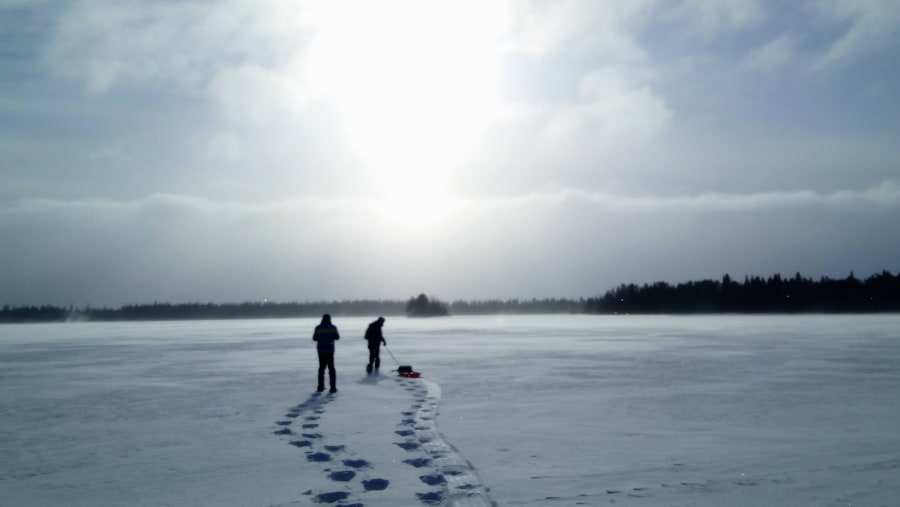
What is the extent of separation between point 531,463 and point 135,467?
14.1 ft

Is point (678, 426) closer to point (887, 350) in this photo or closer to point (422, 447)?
point (422, 447)

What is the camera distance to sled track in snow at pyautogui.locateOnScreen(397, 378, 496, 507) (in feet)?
19.8

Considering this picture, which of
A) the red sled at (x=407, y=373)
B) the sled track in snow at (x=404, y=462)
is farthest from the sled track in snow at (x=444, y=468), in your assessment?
the red sled at (x=407, y=373)

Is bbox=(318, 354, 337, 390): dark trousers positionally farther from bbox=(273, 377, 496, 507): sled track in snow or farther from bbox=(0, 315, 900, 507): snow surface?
bbox=(273, 377, 496, 507): sled track in snow

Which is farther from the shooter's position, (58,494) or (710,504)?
(58,494)

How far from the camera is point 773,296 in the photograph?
12425 centimetres

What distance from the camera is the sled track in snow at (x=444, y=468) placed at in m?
6.03

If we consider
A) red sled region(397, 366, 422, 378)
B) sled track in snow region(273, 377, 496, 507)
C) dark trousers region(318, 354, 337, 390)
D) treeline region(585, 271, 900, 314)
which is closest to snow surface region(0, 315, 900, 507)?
sled track in snow region(273, 377, 496, 507)

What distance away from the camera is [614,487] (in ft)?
21.2

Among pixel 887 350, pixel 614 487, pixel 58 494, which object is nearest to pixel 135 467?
pixel 58 494

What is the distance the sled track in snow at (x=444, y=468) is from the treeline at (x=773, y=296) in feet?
404

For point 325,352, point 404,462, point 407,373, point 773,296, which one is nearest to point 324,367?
point 325,352

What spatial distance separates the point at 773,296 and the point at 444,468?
13069 cm

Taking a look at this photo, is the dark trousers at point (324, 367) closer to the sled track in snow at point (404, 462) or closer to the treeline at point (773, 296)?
the sled track in snow at point (404, 462)
